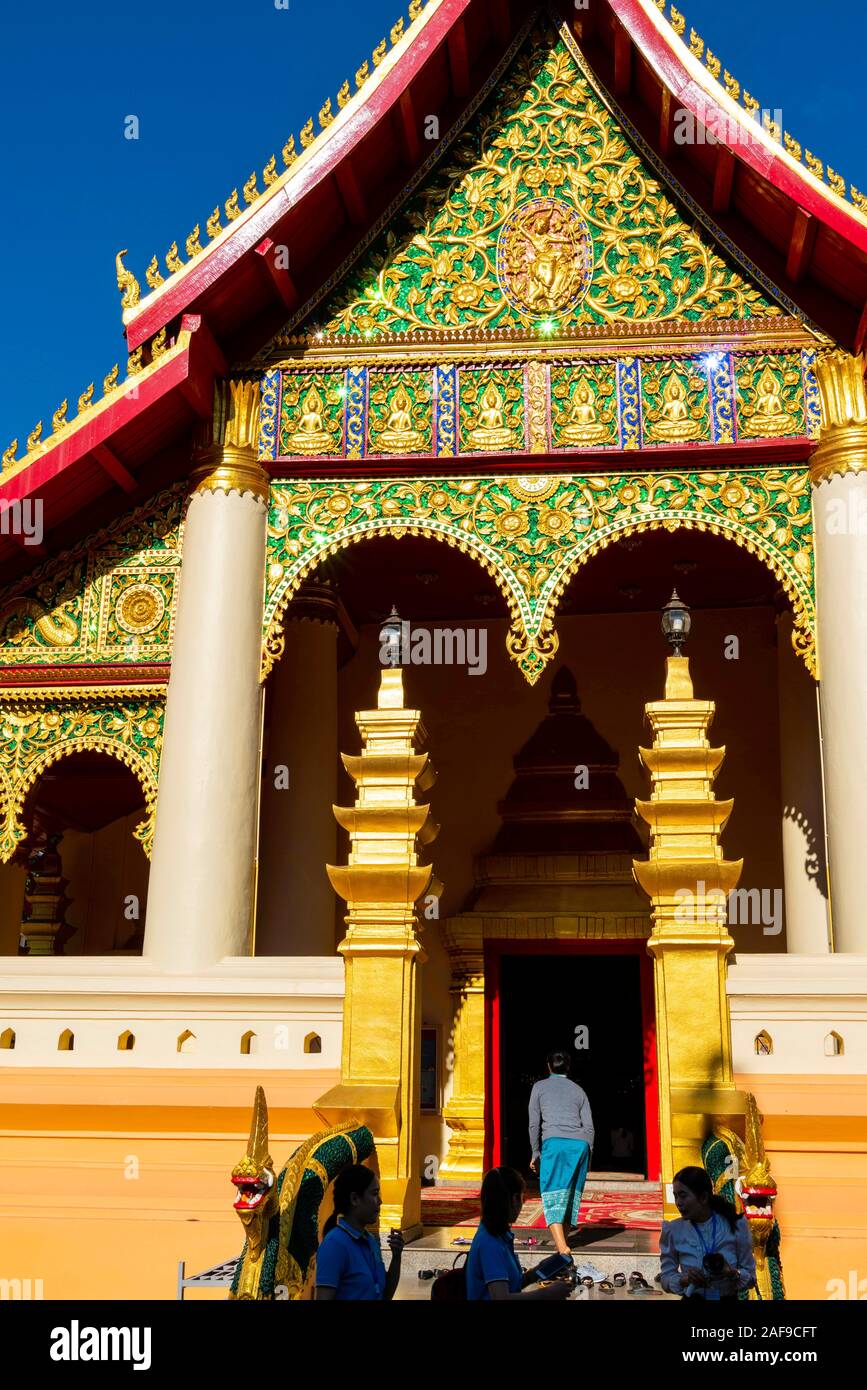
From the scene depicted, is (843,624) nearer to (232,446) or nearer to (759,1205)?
(232,446)

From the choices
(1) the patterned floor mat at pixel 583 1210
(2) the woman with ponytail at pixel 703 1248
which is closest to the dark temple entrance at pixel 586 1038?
(1) the patterned floor mat at pixel 583 1210

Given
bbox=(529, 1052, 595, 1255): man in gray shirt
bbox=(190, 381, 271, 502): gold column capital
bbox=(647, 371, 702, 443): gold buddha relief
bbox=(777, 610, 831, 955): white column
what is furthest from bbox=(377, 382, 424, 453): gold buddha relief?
bbox=(529, 1052, 595, 1255): man in gray shirt

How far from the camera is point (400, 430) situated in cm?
916

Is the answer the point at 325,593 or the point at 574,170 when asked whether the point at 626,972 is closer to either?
the point at 325,593

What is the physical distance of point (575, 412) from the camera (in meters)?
9.05

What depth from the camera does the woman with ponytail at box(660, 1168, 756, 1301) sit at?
4.30 metres

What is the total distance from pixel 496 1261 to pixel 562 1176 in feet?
7.39

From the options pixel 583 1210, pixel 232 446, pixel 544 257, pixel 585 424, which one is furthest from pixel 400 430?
pixel 583 1210

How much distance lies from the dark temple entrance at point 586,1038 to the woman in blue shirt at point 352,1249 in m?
6.09

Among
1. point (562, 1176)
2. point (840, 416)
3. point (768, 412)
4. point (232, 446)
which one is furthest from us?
point (232, 446)

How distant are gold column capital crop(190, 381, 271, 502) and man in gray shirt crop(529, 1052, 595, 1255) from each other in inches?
170

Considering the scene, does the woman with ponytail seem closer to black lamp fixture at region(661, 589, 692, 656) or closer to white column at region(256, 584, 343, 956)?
black lamp fixture at region(661, 589, 692, 656)
